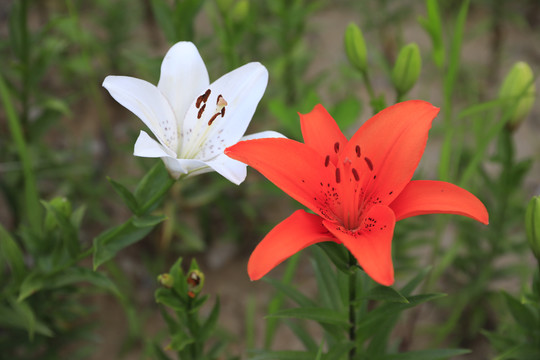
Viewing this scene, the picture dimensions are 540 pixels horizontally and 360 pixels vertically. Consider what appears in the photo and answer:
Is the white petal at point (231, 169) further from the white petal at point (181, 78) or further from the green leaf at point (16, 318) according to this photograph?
the green leaf at point (16, 318)

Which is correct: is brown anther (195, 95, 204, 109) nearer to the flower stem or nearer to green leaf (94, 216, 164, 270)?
green leaf (94, 216, 164, 270)

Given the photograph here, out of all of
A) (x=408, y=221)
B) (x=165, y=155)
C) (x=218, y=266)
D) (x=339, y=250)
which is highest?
(x=165, y=155)

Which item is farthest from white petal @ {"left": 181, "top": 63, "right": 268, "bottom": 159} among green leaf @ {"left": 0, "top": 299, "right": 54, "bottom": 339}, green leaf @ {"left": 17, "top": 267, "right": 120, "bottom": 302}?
Answer: green leaf @ {"left": 0, "top": 299, "right": 54, "bottom": 339}

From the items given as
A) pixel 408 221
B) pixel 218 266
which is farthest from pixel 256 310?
pixel 408 221

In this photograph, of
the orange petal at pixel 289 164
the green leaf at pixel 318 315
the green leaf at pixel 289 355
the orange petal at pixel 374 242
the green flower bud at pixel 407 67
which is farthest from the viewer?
the green flower bud at pixel 407 67

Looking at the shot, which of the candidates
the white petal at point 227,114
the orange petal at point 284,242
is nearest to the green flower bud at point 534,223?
the orange petal at point 284,242

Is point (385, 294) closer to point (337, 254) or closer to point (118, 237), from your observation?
point (337, 254)

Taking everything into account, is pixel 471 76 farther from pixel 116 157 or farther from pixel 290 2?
pixel 116 157
